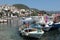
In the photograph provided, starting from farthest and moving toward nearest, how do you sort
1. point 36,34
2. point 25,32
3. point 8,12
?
point 8,12
point 25,32
point 36,34

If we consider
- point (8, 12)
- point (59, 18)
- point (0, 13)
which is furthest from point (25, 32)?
point (8, 12)

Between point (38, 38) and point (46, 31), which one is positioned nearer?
point (38, 38)

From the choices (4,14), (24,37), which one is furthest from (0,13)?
(24,37)

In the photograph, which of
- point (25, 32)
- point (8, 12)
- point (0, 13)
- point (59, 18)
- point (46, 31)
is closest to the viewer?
point (25, 32)

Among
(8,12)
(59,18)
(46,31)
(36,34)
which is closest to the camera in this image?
(36,34)

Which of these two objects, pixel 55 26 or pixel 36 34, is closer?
pixel 36 34

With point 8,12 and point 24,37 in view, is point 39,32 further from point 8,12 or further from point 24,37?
point 8,12

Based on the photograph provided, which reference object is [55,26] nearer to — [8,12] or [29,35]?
[29,35]

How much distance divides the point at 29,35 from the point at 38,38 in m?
1.39

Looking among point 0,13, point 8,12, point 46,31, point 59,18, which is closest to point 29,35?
point 46,31

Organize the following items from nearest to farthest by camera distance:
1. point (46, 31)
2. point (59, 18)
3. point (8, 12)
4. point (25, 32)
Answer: point (25, 32)
point (46, 31)
point (59, 18)
point (8, 12)

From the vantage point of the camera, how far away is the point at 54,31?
4619 cm

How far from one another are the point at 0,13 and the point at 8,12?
13.8 m

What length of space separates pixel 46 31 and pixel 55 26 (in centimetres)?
276
